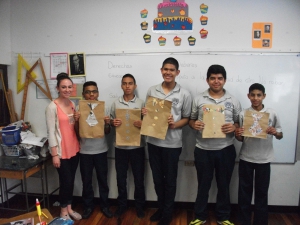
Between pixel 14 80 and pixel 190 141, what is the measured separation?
2.32 meters

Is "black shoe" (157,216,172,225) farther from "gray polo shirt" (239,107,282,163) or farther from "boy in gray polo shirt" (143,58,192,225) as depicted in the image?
"gray polo shirt" (239,107,282,163)

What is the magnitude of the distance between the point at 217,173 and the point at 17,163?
208cm

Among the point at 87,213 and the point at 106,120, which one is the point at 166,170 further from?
the point at 87,213

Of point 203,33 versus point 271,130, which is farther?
point 203,33

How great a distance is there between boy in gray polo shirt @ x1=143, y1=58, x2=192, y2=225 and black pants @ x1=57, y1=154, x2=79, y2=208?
84cm

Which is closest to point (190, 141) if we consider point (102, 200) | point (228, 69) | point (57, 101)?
point (228, 69)

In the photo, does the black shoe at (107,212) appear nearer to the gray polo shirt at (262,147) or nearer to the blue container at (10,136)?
the blue container at (10,136)

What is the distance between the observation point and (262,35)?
231 cm

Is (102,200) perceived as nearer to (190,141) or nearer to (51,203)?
(51,203)

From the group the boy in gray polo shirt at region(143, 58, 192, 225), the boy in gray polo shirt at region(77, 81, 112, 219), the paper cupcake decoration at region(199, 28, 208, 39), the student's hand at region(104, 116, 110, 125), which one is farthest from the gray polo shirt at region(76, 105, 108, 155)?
the paper cupcake decoration at region(199, 28, 208, 39)

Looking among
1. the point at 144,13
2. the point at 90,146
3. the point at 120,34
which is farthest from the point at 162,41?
the point at 90,146

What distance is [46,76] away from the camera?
8.57ft

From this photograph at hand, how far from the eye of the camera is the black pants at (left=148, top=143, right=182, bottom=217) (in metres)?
2.11

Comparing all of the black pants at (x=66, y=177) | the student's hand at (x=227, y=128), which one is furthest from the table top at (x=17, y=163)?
the student's hand at (x=227, y=128)
